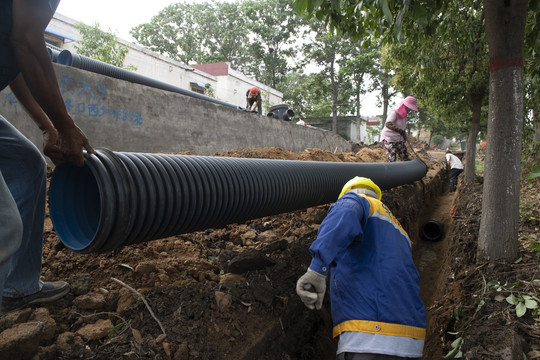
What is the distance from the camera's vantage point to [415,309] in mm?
1973

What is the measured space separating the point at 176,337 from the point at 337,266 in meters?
1.11

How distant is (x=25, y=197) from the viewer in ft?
5.36

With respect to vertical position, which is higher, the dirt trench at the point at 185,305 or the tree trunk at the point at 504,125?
the tree trunk at the point at 504,125

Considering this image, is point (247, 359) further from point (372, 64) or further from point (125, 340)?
point (372, 64)

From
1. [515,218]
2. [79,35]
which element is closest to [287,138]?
[515,218]

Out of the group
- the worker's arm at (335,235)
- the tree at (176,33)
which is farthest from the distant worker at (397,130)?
the tree at (176,33)

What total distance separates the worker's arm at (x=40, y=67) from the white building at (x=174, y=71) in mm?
13861

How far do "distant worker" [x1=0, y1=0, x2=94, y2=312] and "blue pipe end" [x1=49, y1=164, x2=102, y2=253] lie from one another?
125 mm

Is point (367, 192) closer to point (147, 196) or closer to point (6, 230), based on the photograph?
point (147, 196)

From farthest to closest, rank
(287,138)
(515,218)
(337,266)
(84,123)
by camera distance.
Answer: (287,138), (84,123), (515,218), (337,266)

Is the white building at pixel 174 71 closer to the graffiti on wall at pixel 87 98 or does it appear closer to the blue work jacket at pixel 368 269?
the graffiti on wall at pixel 87 98

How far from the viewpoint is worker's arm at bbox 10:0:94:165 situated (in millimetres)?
1273

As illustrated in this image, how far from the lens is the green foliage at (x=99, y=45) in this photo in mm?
12773

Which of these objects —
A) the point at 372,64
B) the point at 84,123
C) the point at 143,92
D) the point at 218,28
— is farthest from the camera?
the point at 218,28
